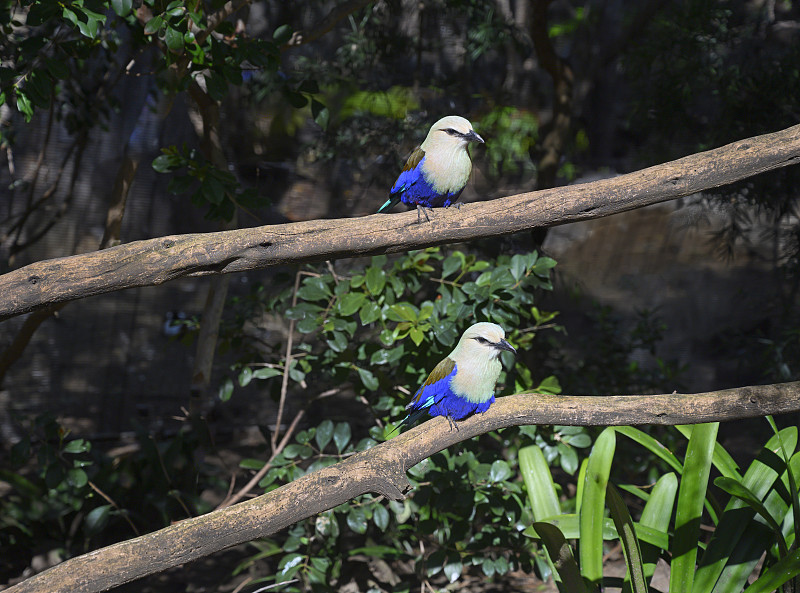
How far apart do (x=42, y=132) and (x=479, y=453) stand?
231 cm

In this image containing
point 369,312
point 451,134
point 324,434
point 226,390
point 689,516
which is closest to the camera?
point 451,134

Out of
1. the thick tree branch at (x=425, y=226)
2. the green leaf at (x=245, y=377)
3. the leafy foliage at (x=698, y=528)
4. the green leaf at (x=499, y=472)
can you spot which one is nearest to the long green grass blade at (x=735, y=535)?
the leafy foliage at (x=698, y=528)

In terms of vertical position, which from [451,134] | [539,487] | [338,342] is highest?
[451,134]

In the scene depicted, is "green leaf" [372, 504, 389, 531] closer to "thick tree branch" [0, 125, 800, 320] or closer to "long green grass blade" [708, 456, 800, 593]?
"long green grass blade" [708, 456, 800, 593]

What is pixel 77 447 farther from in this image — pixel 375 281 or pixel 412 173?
pixel 412 173

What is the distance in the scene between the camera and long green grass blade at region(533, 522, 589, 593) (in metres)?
1.48

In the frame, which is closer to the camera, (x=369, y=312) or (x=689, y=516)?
(x=689, y=516)

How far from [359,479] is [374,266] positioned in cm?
89

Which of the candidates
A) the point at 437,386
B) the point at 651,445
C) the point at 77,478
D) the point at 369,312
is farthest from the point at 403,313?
the point at 77,478

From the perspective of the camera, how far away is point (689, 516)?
160 cm

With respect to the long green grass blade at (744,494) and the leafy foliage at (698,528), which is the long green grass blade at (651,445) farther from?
the long green grass blade at (744,494)

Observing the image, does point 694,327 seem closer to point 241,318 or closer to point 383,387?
point 383,387

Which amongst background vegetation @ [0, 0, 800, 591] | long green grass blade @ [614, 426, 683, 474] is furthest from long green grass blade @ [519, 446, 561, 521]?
long green grass blade @ [614, 426, 683, 474]

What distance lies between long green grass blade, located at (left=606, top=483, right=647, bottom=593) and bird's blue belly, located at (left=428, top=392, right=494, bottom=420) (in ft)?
1.43
